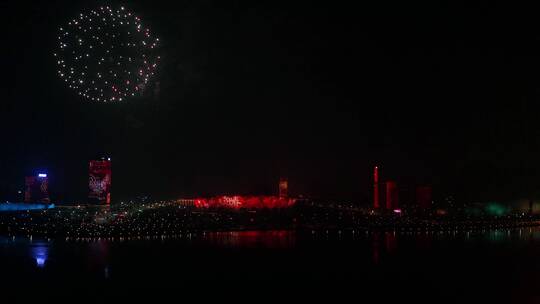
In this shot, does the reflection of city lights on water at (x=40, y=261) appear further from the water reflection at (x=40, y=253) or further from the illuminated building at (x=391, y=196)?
the illuminated building at (x=391, y=196)

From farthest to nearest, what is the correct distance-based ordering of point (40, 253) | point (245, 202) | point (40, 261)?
1. point (245, 202)
2. point (40, 253)
3. point (40, 261)

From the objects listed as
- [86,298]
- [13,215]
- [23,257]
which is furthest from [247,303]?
[13,215]

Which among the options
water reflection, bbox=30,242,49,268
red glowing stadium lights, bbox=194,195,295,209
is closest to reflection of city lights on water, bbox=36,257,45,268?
water reflection, bbox=30,242,49,268

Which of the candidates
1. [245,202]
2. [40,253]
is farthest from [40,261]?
[245,202]

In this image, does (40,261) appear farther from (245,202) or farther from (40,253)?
(245,202)

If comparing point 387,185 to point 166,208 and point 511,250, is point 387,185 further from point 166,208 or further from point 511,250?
point 511,250

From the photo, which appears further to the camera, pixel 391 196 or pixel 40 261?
pixel 391 196

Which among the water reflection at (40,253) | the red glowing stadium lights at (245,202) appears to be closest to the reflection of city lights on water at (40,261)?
the water reflection at (40,253)

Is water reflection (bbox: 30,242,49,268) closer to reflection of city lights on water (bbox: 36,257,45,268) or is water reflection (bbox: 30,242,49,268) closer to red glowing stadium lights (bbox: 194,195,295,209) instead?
reflection of city lights on water (bbox: 36,257,45,268)
